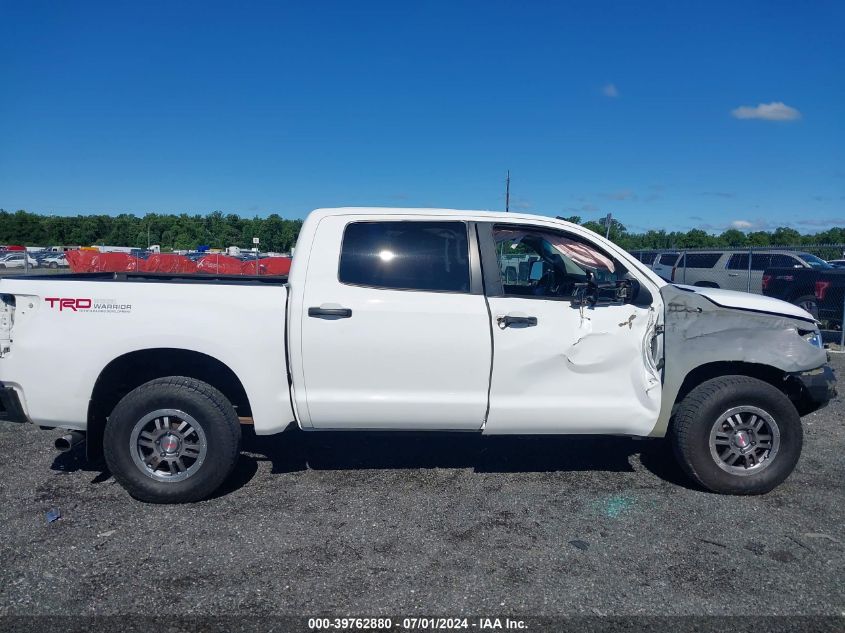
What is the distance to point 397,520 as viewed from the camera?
12.9 ft

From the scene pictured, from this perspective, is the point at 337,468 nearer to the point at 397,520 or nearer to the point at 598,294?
the point at 397,520

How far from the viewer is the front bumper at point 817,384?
169 inches

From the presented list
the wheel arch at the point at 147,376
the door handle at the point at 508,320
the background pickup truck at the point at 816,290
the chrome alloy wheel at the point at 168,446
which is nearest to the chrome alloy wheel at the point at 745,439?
the door handle at the point at 508,320

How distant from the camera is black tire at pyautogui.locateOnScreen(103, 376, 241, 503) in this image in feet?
13.2

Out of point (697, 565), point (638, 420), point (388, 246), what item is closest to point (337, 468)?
point (388, 246)

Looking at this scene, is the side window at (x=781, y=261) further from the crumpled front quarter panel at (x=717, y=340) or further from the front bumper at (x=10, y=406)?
the front bumper at (x=10, y=406)

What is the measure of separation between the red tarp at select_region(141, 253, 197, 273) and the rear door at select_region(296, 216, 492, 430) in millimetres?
16433

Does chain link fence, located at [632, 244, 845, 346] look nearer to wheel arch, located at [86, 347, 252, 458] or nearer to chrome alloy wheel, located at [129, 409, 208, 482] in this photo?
wheel arch, located at [86, 347, 252, 458]

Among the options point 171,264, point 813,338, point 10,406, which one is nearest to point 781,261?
point 813,338

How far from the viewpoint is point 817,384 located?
4305mm

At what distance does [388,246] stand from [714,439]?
2.54m

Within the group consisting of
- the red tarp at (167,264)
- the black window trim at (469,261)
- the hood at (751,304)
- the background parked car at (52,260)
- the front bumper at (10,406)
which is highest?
the black window trim at (469,261)

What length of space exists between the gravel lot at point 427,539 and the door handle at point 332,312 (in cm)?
96

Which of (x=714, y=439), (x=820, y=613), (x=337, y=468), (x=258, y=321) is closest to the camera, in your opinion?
(x=820, y=613)
